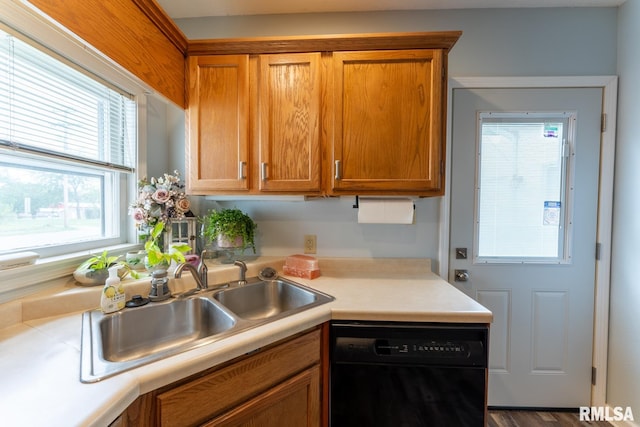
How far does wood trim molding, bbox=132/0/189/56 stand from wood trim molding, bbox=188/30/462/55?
0.16ft

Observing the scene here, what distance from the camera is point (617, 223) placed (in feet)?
5.03

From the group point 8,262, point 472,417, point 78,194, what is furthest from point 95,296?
point 472,417

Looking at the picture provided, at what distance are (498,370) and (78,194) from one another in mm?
2638

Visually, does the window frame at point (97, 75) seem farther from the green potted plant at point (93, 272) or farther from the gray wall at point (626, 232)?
the gray wall at point (626, 232)

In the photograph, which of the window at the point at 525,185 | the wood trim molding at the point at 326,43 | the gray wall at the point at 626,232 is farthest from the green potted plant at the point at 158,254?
the gray wall at the point at 626,232

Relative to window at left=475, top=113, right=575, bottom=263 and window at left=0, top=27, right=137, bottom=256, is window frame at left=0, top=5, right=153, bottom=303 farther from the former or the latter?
window at left=475, top=113, right=575, bottom=263

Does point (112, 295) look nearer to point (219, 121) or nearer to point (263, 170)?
point (263, 170)

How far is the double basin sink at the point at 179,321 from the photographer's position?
75 centimetres

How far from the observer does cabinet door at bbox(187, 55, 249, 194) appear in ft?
4.44

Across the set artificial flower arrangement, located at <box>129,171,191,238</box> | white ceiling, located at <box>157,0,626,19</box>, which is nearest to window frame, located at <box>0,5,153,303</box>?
artificial flower arrangement, located at <box>129,171,191,238</box>

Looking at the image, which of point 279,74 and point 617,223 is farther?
point 617,223

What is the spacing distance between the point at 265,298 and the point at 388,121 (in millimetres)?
1166

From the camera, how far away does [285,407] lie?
0.94m

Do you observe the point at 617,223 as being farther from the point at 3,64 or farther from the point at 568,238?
the point at 3,64
